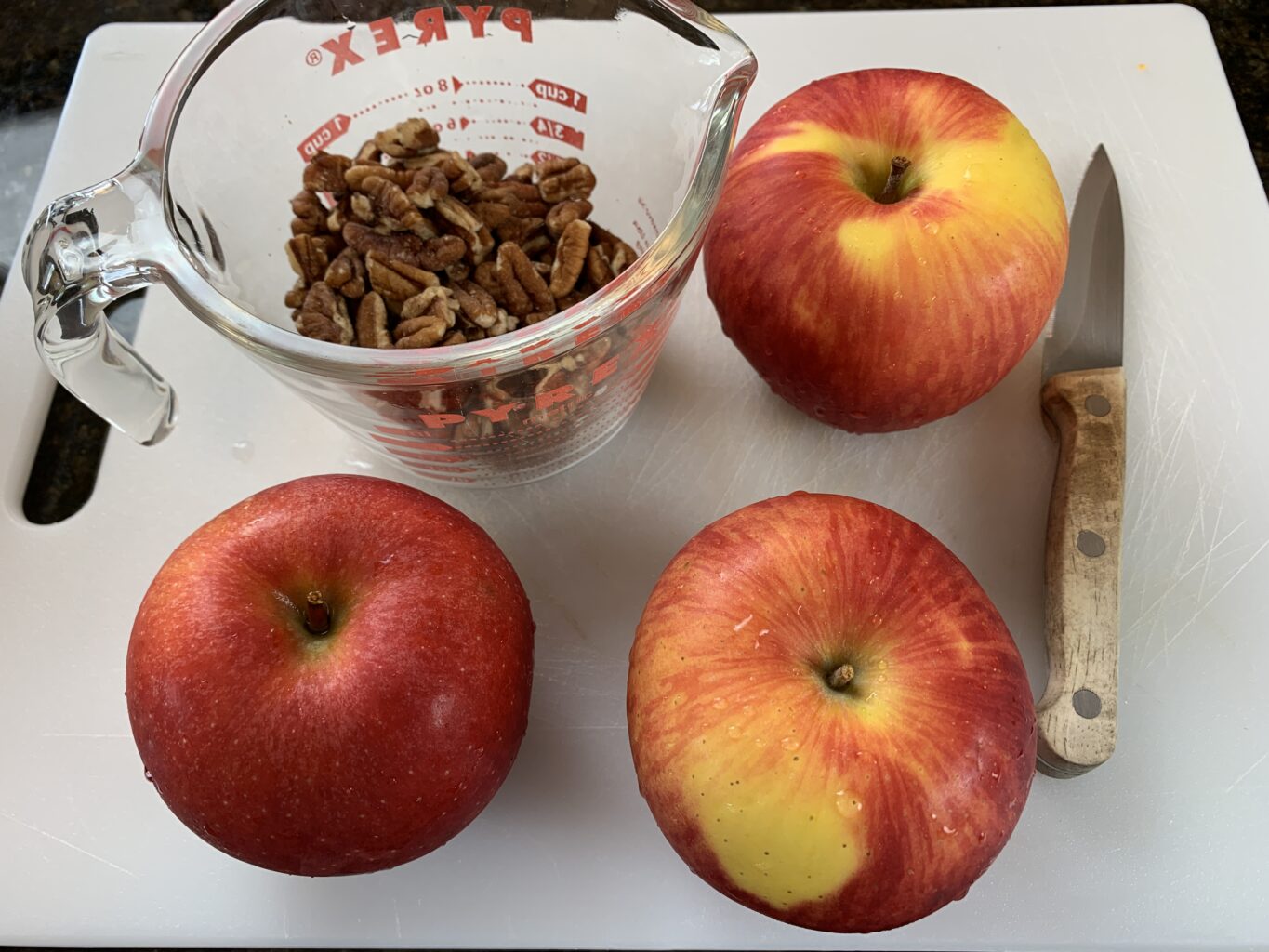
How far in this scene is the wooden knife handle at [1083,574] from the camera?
0.58m

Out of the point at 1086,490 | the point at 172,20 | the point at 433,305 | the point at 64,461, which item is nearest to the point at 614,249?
the point at 433,305

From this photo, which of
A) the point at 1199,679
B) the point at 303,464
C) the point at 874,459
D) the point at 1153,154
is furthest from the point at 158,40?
the point at 1199,679

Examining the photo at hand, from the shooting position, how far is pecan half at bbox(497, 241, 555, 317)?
0.63 meters

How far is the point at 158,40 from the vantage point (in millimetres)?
858

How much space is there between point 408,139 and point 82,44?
0.53 metres

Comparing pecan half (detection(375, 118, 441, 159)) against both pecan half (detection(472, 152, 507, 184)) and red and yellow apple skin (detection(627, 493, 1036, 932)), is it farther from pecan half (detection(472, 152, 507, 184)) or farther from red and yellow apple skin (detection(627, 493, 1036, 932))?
red and yellow apple skin (detection(627, 493, 1036, 932))

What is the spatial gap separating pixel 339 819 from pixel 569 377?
10.1 inches

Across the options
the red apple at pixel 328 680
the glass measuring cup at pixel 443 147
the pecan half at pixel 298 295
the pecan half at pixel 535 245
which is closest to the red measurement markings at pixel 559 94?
the glass measuring cup at pixel 443 147

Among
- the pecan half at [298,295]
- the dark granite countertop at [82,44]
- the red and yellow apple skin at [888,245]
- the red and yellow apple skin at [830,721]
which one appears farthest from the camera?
the dark granite countertop at [82,44]

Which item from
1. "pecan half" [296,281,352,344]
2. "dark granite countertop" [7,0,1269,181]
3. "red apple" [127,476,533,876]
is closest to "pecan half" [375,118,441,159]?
"pecan half" [296,281,352,344]

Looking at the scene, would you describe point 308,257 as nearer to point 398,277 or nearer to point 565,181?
point 398,277

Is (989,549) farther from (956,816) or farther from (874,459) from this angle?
(956,816)

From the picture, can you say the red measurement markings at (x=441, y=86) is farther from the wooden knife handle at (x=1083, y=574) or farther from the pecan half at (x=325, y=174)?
the wooden knife handle at (x=1083, y=574)

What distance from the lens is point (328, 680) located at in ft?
1.58
